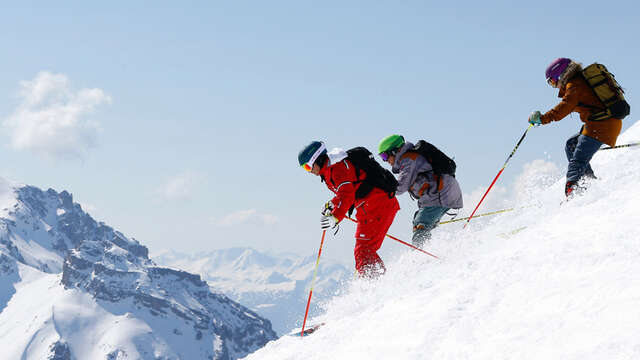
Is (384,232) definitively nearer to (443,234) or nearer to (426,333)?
(443,234)

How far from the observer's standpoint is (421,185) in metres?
10.2

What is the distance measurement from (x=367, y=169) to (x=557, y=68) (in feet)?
11.6

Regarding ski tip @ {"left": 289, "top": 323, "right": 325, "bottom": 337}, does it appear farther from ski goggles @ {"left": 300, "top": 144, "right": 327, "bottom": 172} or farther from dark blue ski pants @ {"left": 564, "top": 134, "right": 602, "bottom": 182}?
dark blue ski pants @ {"left": 564, "top": 134, "right": 602, "bottom": 182}

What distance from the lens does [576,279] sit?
4312 mm

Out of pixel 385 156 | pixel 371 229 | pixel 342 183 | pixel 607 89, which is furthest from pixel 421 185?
pixel 607 89

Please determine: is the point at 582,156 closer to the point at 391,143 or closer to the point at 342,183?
the point at 391,143

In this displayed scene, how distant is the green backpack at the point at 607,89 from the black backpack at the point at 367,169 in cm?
362

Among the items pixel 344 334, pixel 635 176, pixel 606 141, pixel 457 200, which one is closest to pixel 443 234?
pixel 457 200

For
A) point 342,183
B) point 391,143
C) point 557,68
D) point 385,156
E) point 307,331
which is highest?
point 391,143

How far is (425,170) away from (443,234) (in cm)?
143

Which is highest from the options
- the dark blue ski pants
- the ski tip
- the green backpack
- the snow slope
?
the green backpack

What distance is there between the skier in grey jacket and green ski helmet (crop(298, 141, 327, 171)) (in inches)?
64.3

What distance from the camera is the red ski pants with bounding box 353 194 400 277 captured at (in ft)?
29.9

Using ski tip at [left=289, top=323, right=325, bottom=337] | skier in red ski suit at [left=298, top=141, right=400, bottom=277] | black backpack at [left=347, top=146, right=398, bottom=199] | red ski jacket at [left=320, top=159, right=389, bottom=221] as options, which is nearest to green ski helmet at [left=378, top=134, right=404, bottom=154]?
black backpack at [left=347, top=146, right=398, bottom=199]
